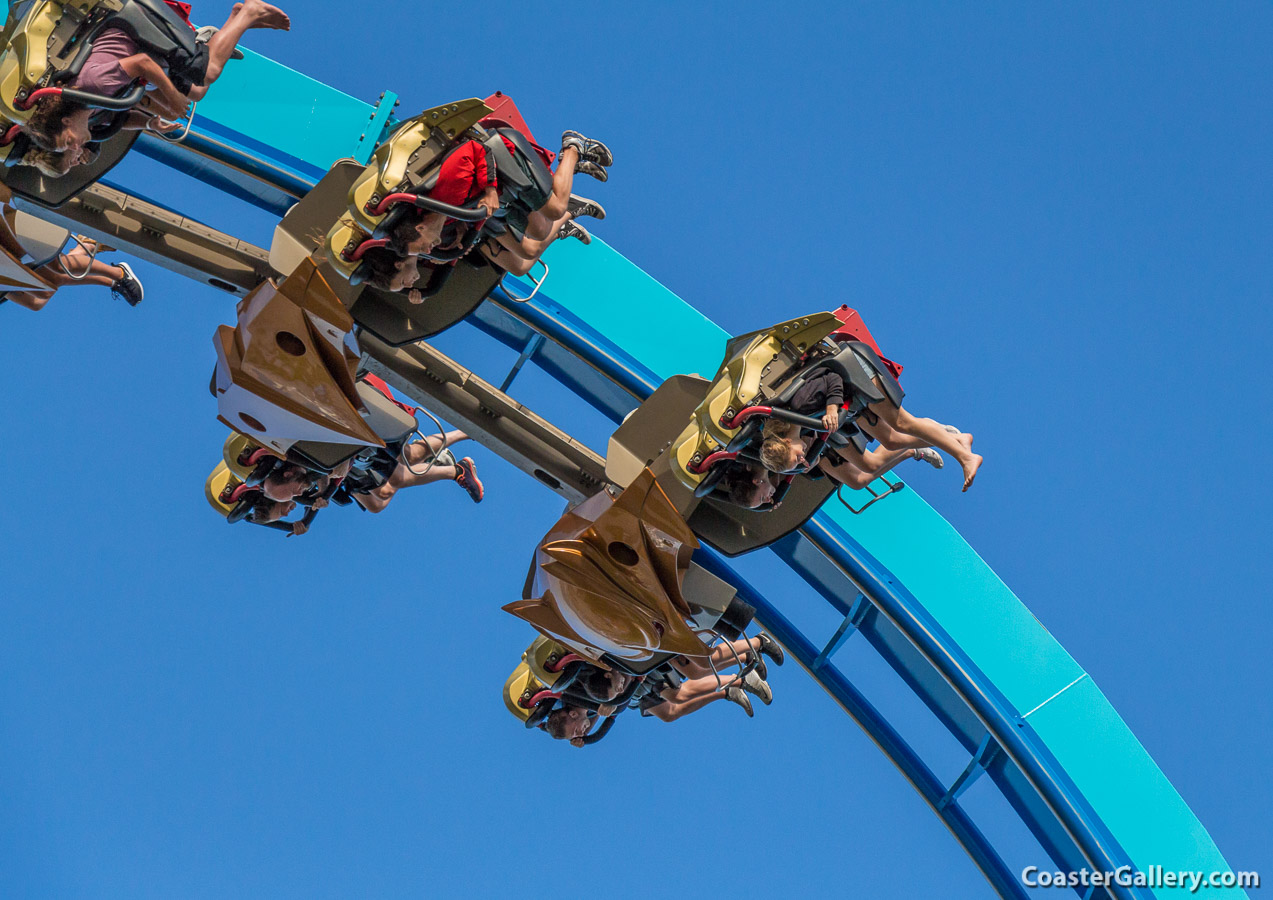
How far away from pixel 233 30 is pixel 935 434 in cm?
465

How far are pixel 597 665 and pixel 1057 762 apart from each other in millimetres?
3296

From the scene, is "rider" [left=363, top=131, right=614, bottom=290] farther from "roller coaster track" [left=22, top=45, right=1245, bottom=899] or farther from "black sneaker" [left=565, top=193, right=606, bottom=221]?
"roller coaster track" [left=22, top=45, right=1245, bottom=899]

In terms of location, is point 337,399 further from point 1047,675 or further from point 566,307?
point 1047,675

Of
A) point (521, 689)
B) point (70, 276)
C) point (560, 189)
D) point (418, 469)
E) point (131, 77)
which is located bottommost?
point (521, 689)

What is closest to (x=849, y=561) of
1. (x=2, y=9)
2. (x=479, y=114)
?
(x=479, y=114)

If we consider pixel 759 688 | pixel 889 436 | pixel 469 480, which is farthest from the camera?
pixel 469 480

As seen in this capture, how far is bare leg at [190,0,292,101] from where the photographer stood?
8414 millimetres

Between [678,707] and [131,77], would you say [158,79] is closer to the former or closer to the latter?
[131,77]

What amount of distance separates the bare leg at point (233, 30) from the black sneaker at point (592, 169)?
1.92 m

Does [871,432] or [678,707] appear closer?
[871,432]

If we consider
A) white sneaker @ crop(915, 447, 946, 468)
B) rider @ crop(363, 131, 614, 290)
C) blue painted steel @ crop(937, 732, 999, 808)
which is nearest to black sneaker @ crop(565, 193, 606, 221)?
rider @ crop(363, 131, 614, 290)

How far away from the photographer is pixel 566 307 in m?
10.4

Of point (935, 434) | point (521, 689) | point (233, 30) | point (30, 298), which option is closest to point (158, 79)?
point (233, 30)

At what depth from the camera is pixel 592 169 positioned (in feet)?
29.2
